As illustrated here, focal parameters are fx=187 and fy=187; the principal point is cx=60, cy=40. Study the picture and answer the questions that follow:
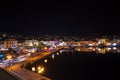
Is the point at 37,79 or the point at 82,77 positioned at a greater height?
the point at 37,79

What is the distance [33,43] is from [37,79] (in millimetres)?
49478

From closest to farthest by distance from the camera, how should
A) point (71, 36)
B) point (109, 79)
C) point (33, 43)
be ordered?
point (109, 79)
point (33, 43)
point (71, 36)

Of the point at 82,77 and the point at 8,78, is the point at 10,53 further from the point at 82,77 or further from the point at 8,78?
the point at 8,78

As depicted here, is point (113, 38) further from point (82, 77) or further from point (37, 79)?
point (37, 79)

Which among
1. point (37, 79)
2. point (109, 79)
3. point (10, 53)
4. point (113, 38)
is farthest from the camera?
point (113, 38)

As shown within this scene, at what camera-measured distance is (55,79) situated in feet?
70.0

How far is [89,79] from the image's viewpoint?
22438mm

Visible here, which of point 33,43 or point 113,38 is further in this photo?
point 113,38

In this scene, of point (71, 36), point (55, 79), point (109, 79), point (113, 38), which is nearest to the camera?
point (55, 79)

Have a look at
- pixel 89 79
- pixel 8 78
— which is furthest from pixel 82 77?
pixel 8 78

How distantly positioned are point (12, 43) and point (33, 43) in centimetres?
1072

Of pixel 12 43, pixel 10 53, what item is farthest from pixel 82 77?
pixel 12 43

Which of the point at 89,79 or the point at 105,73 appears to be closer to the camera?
the point at 89,79

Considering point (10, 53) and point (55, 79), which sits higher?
point (10, 53)
